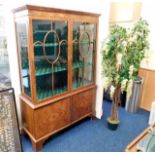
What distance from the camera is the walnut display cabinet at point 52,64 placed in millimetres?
1889

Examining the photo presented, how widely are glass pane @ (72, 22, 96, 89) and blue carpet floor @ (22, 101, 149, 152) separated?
0.76m

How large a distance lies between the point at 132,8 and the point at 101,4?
925 mm

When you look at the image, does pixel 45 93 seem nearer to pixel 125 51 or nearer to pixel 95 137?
pixel 95 137

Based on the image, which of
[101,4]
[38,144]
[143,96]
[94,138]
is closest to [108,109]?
[143,96]

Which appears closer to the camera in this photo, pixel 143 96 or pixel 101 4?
pixel 101 4

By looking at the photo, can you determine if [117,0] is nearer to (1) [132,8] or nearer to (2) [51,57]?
(1) [132,8]

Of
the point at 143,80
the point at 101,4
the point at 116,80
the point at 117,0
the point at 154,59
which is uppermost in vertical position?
the point at 117,0

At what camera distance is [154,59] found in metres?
3.10

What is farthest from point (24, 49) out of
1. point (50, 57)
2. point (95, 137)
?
point (95, 137)

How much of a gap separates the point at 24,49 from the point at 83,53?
94 cm

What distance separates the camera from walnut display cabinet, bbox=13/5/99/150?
1.89 metres

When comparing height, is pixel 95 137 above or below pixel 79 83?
below

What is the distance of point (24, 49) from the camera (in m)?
2.01

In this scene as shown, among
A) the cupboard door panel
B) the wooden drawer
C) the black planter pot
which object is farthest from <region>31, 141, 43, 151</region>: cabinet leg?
the black planter pot
